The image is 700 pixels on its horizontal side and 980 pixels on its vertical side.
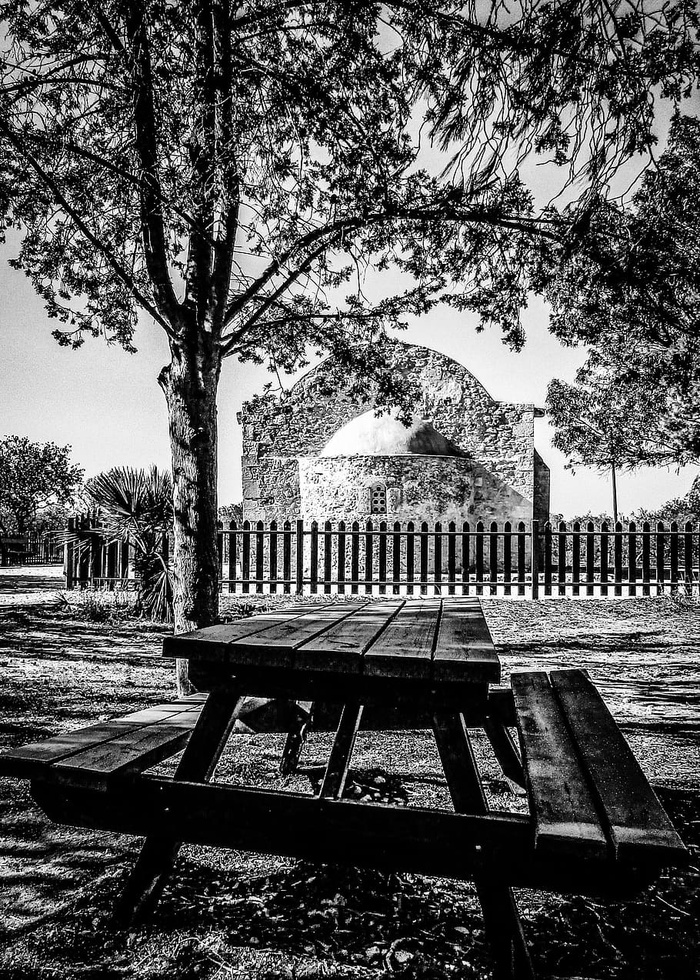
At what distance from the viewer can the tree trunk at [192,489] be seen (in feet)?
17.7

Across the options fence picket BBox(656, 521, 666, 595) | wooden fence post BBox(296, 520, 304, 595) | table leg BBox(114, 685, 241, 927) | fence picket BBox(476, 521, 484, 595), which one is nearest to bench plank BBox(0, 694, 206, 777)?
table leg BBox(114, 685, 241, 927)

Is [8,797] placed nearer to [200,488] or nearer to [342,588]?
[200,488]

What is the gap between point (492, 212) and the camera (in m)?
5.87

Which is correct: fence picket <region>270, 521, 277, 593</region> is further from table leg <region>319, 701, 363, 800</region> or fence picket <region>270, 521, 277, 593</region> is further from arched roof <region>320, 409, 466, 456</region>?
table leg <region>319, 701, 363, 800</region>

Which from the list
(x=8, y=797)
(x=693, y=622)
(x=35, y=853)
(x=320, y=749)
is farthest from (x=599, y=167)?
Result: (x=693, y=622)

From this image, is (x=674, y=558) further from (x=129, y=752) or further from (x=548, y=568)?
(x=129, y=752)

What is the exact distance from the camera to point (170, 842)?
2305mm

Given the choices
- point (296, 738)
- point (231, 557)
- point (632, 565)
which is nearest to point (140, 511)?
point (231, 557)

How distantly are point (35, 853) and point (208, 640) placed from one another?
1477mm

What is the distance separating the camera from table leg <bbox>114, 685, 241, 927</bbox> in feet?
7.50

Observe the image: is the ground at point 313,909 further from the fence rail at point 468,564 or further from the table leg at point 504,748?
the fence rail at point 468,564

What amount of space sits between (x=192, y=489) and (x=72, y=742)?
10.1ft

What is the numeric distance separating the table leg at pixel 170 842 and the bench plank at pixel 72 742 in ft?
1.24

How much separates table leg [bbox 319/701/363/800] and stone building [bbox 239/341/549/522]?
14.7 meters
